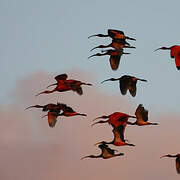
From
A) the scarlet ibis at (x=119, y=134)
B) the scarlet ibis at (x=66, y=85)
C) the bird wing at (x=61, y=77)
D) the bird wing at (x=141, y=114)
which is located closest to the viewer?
the scarlet ibis at (x=119, y=134)

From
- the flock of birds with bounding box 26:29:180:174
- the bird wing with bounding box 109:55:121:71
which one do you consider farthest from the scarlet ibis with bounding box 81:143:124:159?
the bird wing with bounding box 109:55:121:71

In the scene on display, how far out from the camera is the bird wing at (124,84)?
53.7m

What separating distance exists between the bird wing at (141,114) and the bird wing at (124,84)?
1.73 m

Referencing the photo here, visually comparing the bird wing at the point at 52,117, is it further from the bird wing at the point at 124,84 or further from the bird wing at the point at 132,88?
the bird wing at the point at 132,88

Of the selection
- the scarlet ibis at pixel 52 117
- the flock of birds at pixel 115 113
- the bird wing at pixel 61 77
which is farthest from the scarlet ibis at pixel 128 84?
the scarlet ibis at pixel 52 117

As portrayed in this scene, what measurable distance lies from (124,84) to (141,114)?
2.74m

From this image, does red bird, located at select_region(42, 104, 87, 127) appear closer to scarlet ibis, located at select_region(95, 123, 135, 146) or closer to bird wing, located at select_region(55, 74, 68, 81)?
bird wing, located at select_region(55, 74, 68, 81)

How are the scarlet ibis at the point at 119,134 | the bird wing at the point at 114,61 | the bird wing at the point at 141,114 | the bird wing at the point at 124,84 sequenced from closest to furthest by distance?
the scarlet ibis at the point at 119,134 → the bird wing at the point at 141,114 → the bird wing at the point at 124,84 → the bird wing at the point at 114,61

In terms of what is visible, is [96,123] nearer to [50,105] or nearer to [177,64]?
[50,105]

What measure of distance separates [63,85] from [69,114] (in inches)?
79.9

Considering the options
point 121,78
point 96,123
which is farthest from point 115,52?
point 96,123

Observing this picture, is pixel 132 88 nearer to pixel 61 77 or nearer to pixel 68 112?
Answer: pixel 68 112

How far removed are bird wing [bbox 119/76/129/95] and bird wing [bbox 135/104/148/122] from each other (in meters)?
1.73

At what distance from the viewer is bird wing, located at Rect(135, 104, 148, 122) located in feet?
171
